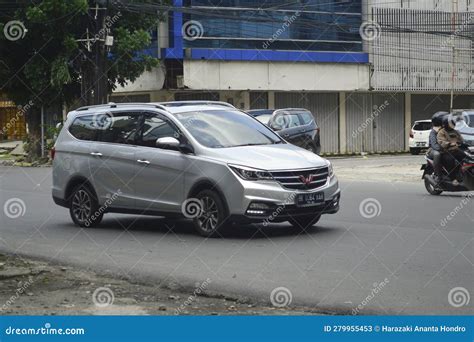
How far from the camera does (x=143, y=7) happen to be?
2936 cm

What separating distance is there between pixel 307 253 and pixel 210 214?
1870 mm

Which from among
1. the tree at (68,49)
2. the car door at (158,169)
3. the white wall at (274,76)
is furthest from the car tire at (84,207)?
the white wall at (274,76)

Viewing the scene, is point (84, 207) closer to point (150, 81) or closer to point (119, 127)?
point (119, 127)

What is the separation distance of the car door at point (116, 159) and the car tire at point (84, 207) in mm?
208

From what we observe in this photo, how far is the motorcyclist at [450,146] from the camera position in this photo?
690 inches

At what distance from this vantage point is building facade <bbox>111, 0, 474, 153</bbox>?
39.3 metres

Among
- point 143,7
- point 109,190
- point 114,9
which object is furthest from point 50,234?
point 114,9

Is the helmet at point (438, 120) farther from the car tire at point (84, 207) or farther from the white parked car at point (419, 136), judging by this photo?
the white parked car at point (419, 136)

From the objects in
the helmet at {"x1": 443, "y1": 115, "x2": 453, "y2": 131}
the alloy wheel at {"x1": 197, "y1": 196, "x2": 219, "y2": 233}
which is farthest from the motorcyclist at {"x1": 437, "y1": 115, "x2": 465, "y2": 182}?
the alloy wheel at {"x1": 197, "y1": 196, "x2": 219, "y2": 233}

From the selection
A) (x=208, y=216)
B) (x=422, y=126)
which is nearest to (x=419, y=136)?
(x=422, y=126)

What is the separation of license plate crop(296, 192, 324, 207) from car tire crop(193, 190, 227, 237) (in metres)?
0.99

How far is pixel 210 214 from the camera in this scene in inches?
469

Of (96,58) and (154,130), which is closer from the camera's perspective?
(154,130)

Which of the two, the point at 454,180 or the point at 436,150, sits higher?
the point at 436,150
